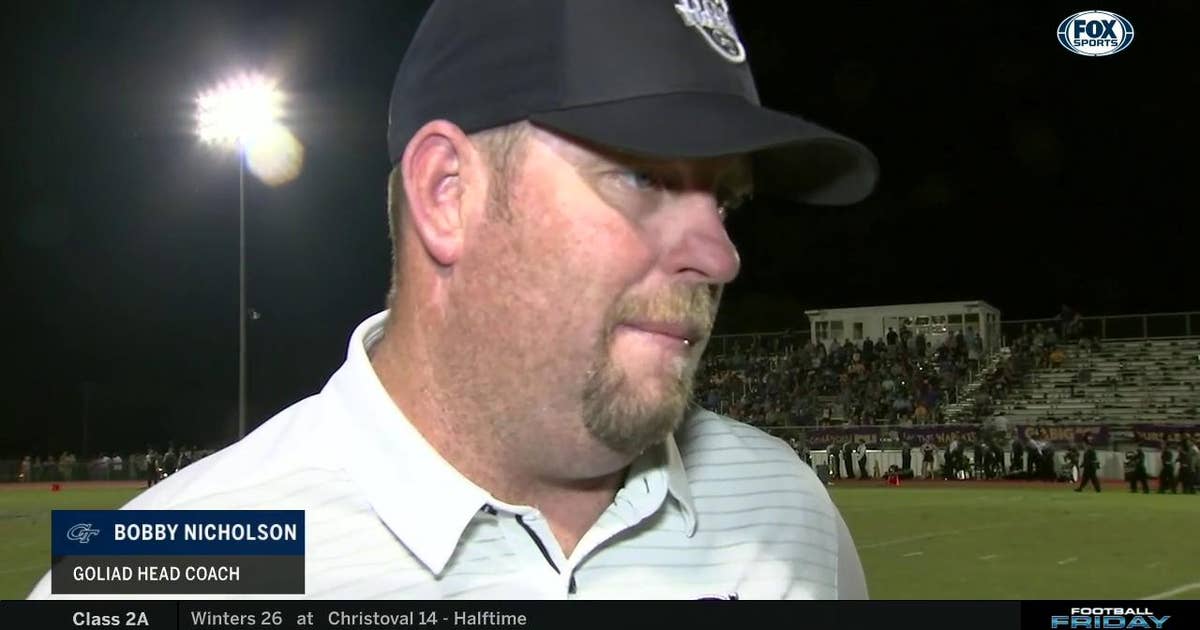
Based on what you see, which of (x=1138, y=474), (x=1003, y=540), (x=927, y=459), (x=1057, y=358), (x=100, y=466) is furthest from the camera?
(x=1057, y=358)

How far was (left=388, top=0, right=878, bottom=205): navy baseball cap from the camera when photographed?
2.55 feet

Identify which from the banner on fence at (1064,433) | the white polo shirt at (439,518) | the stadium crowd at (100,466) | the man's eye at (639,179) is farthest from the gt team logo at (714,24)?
the banner on fence at (1064,433)

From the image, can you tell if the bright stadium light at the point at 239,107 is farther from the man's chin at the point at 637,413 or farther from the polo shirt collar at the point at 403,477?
the man's chin at the point at 637,413

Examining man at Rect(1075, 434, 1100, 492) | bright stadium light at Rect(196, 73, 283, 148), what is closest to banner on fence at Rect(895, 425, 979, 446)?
man at Rect(1075, 434, 1100, 492)

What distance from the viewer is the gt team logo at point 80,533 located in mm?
1213

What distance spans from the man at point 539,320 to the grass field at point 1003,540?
1.91 m

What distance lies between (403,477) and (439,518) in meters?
0.05

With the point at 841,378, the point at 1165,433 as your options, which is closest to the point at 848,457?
the point at 841,378

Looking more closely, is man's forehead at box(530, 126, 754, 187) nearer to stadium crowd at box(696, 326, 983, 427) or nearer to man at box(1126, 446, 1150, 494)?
stadium crowd at box(696, 326, 983, 427)

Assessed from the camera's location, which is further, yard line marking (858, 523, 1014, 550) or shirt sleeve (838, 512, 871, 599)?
yard line marking (858, 523, 1014, 550)

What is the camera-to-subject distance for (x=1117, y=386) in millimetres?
13445

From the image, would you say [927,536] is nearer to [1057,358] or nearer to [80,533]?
[80,533]

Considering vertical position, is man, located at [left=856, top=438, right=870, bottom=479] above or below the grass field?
above

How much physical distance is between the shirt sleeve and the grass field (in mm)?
1503
